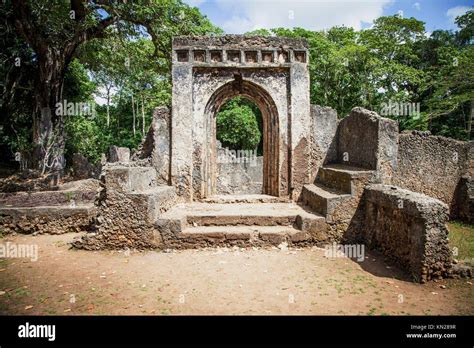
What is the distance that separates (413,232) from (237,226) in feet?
10.5

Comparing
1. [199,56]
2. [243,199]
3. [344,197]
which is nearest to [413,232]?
[344,197]

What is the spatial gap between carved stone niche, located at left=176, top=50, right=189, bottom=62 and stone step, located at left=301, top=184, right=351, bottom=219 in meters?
4.74

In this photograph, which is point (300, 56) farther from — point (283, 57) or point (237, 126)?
point (237, 126)

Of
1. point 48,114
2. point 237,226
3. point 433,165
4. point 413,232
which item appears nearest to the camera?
point 413,232

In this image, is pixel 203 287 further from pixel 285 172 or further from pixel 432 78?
pixel 432 78

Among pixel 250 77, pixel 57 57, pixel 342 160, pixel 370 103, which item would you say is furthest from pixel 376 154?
pixel 370 103

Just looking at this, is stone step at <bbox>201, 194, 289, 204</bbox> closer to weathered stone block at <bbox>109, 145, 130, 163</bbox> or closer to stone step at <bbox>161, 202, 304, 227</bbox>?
stone step at <bbox>161, 202, 304, 227</bbox>

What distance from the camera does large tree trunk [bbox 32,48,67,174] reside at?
41.6 feet

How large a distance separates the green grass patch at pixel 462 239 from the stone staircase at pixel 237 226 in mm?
2394

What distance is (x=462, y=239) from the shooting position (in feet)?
21.0

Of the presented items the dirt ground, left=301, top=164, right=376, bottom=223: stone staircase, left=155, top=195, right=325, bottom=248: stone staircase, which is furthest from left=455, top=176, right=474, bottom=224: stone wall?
left=155, top=195, right=325, bottom=248: stone staircase

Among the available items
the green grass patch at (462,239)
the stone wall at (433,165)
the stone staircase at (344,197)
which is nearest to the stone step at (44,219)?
the stone staircase at (344,197)

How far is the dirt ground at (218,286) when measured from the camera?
144 inches

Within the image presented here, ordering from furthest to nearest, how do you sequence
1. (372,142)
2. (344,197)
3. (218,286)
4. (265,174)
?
(265,174), (372,142), (344,197), (218,286)
